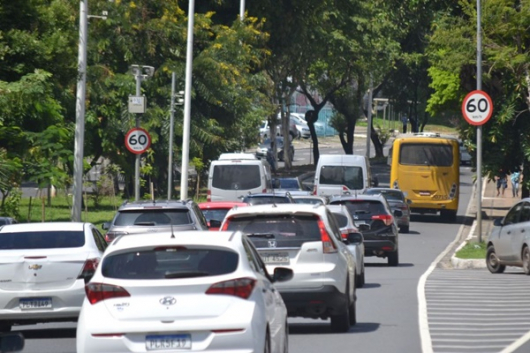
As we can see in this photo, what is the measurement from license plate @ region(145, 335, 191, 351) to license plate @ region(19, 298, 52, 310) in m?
5.76

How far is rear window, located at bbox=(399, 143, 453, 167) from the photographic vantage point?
154 ft

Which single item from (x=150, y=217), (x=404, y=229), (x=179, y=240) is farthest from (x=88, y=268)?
(x=404, y=229)

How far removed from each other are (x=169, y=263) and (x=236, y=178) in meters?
27.7

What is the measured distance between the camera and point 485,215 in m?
49.1

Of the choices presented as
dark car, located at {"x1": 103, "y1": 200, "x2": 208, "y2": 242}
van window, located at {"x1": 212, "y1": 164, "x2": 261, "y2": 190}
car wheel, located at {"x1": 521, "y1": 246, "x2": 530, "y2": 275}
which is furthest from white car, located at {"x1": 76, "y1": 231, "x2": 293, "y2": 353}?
van window, located at {"x1": 212, "y1": 164, "x2": 261, "y2": 190}

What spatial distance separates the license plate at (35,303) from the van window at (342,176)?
30.2m

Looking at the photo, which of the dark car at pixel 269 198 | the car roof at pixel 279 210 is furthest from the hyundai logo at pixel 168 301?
the dark car at pixel 269 198

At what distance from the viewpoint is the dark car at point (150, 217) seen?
72.1 feet

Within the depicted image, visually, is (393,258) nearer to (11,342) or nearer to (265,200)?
(265,200)

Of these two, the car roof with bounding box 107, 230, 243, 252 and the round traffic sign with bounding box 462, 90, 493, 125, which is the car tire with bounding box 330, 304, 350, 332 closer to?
the car roof with bounding box 107, 230, 243, 252

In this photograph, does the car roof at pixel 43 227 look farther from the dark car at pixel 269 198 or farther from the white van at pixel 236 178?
the white van at pixel 236 178

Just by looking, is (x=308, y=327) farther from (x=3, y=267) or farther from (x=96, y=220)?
(x=96, y=220)

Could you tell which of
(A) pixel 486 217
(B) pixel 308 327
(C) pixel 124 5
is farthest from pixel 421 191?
(B) pixel 308 327

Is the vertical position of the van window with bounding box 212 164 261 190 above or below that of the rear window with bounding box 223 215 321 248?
below
